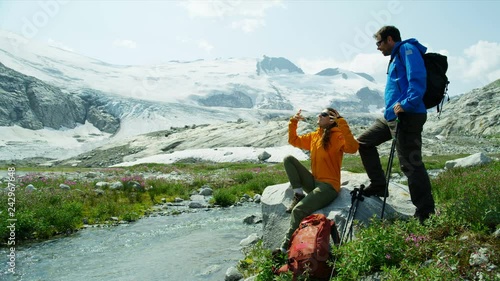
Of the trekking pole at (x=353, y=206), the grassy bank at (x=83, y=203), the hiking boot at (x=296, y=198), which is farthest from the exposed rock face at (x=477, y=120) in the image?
the hiking boot at (x=296, y=198)

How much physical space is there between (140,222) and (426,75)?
39.3 ft

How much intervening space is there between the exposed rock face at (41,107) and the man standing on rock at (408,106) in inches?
6465

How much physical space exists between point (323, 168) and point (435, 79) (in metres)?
2.49

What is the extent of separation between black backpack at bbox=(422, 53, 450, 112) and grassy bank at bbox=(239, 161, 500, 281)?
164 centimetres

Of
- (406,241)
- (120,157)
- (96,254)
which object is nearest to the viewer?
(406,241)

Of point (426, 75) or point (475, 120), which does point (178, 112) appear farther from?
point (426, 75)

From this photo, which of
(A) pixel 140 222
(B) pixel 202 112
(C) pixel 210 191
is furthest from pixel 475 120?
(B) pixel 202 112

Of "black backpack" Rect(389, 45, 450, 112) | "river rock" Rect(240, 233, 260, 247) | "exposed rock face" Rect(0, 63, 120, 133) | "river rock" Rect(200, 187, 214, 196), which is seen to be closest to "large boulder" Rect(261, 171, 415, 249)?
"black backpack" Rect(389, 45, 450, 112)

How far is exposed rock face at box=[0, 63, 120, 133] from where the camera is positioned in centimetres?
15275

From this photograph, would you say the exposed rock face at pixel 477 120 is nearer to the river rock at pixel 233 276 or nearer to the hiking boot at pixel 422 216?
the hiking boot at pixel 422 216

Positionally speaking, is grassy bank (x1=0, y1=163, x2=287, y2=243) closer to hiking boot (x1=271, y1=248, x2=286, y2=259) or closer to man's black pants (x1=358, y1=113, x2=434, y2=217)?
hiking boot (x1=271, y1=248, x2=286, y2=259)

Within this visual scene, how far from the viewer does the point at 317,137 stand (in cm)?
774

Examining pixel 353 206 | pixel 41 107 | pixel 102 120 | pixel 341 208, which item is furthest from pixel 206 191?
pixel 41 107

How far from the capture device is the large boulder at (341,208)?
7.03 metres
